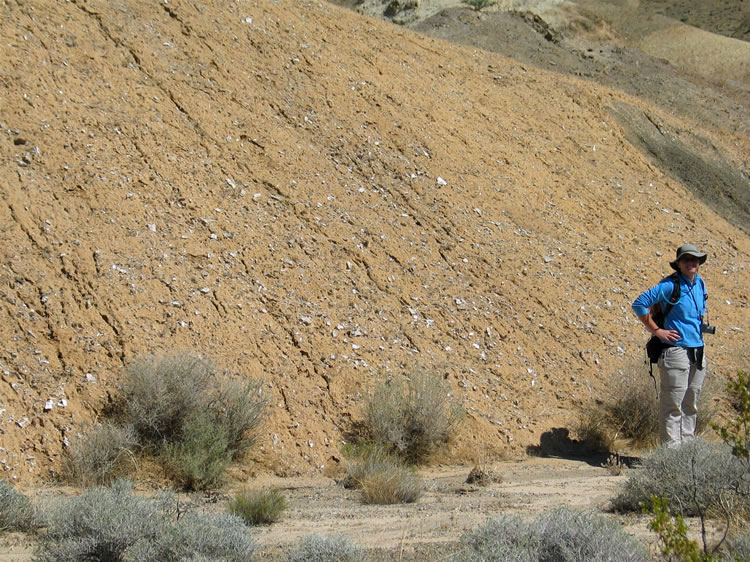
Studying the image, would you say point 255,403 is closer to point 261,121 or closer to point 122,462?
point 122,462

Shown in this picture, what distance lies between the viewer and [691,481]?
5543 millimetres

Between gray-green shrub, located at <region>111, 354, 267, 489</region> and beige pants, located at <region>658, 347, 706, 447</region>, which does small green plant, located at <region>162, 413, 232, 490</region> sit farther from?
beige pants, located at <region>658, 347, 706, 447</region>

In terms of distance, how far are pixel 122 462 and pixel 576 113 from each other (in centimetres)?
1181

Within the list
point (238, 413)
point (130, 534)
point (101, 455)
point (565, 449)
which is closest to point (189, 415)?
point (238, 413)

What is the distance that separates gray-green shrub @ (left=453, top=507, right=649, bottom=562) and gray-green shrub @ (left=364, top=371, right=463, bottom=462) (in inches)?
123

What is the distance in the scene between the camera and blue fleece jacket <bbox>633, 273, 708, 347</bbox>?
715cm

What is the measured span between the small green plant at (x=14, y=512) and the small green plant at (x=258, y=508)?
1.37 metres

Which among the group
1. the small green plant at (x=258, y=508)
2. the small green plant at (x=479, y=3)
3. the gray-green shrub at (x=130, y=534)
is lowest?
the small green plant at (x=258, y=508)

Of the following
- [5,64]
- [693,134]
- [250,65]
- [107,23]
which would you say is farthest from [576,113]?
[5,64]

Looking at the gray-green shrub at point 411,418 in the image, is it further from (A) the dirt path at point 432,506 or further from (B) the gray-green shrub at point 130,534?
(B) the gray-green shrub at point 130,534

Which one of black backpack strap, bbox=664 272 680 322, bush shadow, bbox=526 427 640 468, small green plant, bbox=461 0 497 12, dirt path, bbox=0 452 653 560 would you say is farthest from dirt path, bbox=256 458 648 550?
small green plant, bbox=461 0 497 12

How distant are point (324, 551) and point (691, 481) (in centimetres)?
273

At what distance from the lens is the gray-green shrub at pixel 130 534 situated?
448 centimetres

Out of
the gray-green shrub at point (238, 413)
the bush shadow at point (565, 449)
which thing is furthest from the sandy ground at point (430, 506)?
the gray-green shrub at point (238, 413)
